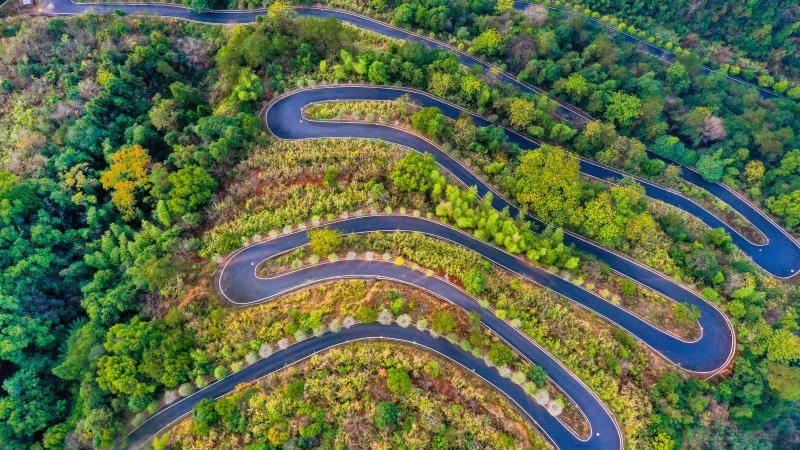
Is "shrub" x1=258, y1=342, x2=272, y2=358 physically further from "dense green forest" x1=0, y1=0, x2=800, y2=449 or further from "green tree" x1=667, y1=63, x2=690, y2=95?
"green tree" x1=667, y1=63, x2=690, y2=95

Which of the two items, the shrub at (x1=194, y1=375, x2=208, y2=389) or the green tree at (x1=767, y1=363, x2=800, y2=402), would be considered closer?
the shrub at (x1=194, y1=375, x2=208, y2=389)

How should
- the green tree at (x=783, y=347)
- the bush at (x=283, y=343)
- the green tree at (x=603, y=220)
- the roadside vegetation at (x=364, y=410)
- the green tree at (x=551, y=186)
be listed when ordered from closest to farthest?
the roadside vegetation at (x=364, y=410)
the bush at (x=283, y=343)
the green tree at (x=783, y=347)
the green tree at (x=603, y=220)
the green tree at (x=551, y=186)

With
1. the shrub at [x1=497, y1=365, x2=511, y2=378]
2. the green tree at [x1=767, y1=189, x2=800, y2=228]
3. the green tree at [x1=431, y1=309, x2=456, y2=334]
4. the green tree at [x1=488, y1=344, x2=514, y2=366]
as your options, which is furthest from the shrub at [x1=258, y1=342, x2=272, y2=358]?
the green tree at [x1=767, y1=189, x2=800, y2=228]

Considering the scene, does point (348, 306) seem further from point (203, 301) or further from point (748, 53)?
point (748, 53)

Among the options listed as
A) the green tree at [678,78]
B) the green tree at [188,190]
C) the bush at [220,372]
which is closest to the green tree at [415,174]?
the green tree at [188,190]

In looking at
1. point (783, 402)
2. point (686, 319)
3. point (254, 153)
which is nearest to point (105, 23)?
point (254, 153)

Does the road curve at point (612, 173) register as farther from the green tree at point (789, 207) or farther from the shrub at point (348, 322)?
the shrub at point (348, 322)
